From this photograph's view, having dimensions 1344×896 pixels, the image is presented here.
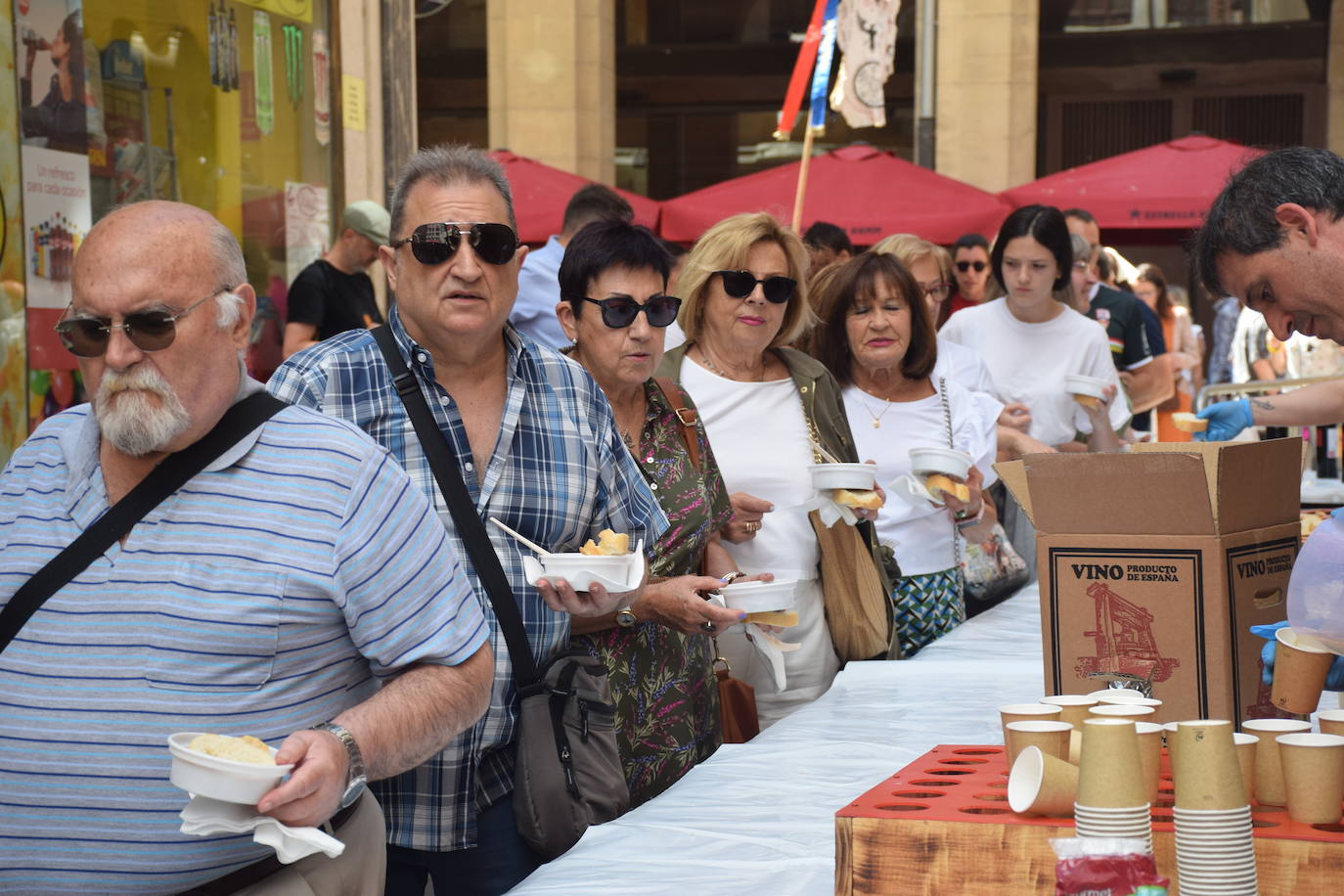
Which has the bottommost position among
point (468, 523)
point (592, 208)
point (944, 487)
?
point (944, 487)

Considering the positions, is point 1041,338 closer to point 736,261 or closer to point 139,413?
point 736,261

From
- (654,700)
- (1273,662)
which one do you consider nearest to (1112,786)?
(1273,662)

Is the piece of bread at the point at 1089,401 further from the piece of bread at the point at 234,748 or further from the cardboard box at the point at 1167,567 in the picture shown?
the piece of bread at the point at 234,748

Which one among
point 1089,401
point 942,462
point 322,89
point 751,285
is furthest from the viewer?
point 322,89

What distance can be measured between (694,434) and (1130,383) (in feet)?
15.2

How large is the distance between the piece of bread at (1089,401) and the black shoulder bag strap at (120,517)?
434 cm

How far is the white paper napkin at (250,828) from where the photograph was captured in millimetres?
2018

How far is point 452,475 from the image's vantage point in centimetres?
312

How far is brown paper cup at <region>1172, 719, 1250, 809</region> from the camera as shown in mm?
1882

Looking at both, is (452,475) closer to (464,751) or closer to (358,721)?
(464,751)

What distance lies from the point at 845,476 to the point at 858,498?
0.07m

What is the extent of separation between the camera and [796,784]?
9.89 feet

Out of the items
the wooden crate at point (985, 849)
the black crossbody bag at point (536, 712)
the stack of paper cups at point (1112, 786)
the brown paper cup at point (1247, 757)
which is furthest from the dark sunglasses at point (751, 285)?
the stack of paper cups at point (1112, 786)

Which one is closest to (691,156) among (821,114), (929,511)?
(821,114)
